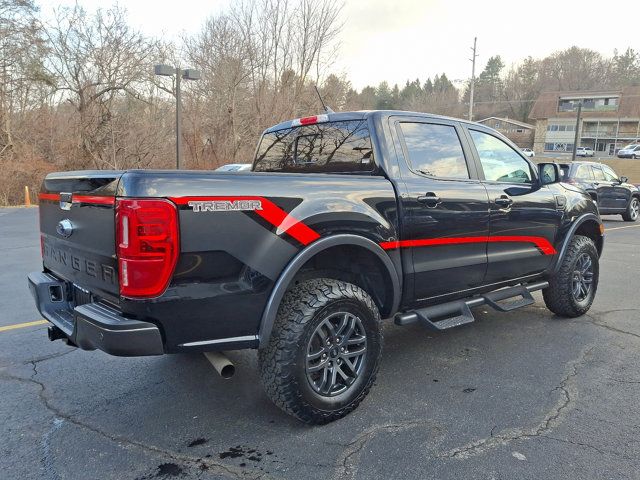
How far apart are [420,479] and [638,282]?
19.4ft

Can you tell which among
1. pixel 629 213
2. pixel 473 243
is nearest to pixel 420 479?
pixel 473 243

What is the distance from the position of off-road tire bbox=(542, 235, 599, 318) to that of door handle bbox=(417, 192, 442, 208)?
6.83 feet

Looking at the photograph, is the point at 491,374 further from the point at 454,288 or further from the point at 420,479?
the point at 420,479

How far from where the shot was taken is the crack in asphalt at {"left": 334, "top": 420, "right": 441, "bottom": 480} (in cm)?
243

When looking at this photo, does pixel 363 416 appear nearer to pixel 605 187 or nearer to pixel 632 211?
pixel 605 187

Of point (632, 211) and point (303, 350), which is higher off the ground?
point (303, 350)

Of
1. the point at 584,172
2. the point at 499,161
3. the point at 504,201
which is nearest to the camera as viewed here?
the point at 504,201

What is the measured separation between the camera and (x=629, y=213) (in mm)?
15055

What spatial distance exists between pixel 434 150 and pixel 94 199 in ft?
8.03

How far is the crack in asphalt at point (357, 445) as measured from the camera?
7.98 feet

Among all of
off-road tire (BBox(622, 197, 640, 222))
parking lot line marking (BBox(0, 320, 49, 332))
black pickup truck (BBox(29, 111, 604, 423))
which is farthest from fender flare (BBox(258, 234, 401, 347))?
off-road tire (BBox(622, 197, 640, 222))

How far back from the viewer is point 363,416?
302cm

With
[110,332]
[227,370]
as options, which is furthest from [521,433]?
[110,332]

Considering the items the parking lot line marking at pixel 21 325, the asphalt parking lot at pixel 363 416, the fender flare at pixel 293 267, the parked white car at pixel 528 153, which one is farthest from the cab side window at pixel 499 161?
the parking lot line marking at pixel 21 325
